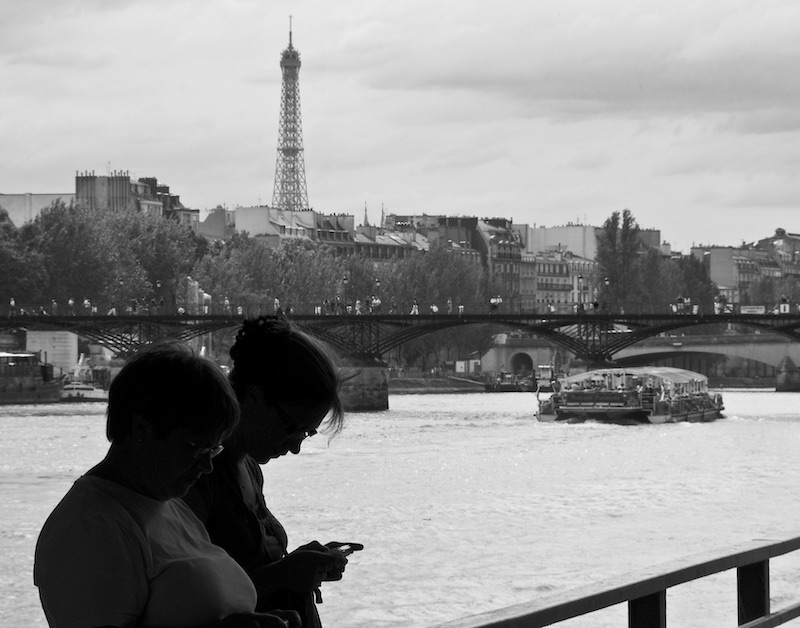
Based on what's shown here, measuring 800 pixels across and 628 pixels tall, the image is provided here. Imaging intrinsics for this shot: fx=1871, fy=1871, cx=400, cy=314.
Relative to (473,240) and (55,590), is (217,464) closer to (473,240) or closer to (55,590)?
(55,590)

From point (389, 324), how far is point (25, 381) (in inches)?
488

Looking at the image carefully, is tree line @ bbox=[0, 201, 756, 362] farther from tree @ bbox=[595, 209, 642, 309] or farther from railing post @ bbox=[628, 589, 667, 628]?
railing post @ bbox=[628, 589, 667, 628]

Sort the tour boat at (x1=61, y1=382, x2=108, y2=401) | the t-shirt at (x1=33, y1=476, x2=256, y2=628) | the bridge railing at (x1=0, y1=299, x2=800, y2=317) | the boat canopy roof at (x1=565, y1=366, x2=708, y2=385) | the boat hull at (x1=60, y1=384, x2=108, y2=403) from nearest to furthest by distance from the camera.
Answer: the t-shirt at (x1=33, y1=476, x2=256, y2=628) < the boat canopy roof at (x1=565, y1=366, x2=708, y2=385) < the bridge railing at (x1=0, y1=299, x2=800, y2=317) < the boat hull at (x1=60, y1=384, x2=108, y2=403) < the tour boat at (x1=61, y1=382, x2=108, y2=401)

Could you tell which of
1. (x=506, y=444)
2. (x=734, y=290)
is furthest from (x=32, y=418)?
(x=734, y=290)

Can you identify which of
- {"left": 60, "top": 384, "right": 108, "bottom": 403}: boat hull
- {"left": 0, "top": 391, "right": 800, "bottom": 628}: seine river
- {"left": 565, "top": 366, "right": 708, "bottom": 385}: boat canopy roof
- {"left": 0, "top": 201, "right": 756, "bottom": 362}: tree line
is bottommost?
{"left": 0, "top": 391, "right": 800, "bottom": 628}: seine river

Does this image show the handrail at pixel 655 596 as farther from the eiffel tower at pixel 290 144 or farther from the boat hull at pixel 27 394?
the eiffel tower at pixel 290 144

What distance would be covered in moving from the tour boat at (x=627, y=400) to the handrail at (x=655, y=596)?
147ft

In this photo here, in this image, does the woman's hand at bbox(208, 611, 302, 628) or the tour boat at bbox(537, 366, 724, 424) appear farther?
the tour boat at bbox(537, 366, 724, 424)

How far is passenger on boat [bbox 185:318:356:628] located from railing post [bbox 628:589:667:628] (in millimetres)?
737

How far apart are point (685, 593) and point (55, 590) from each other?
40.2 feet

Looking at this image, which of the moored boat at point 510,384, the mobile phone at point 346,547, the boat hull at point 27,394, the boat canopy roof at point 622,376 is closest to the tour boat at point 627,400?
the boat canopy roof at point 622,376

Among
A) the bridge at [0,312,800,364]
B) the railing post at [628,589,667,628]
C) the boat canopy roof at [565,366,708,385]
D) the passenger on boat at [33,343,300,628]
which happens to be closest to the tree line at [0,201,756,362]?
the bridge at [0,312,800,364]

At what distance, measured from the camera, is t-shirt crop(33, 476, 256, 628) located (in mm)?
2035

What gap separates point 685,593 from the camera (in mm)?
13906
